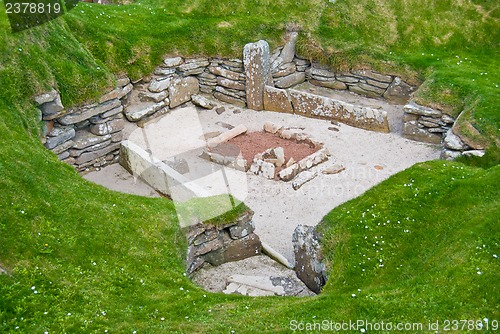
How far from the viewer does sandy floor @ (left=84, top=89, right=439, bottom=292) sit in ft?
55.2

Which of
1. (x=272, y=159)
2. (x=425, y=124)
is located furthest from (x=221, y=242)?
(x=425, y=124)

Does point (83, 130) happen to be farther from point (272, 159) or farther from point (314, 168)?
point (314, 168)

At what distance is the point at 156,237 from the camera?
12227 millimetres

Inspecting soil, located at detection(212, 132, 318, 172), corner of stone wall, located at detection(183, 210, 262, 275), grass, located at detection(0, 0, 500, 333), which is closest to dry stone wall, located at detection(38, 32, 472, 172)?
grass, located at detection(0, 0, 500, 333)

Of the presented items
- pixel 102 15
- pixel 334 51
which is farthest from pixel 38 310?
pixel 334 51

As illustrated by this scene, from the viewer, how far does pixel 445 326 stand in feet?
28.6

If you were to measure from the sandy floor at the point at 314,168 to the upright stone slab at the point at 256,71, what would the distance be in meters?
0.50

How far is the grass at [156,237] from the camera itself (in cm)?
929

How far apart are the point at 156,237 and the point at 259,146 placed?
8.26 metres

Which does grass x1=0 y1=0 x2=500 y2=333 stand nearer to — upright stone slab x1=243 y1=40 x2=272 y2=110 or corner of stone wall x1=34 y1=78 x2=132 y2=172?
corner of stone wall x1=34 y1=78 x2=132 y2=172

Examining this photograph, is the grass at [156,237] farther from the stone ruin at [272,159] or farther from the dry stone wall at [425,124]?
the stone ruin at [272,159]

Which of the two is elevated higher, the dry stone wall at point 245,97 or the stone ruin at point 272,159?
the dry stone wall at point 245,97

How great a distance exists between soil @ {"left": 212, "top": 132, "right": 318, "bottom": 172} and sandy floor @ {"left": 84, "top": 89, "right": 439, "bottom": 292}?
671mm

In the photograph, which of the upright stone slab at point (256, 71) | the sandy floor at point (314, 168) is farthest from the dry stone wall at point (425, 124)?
the upright stone slab at point (256, 71)
